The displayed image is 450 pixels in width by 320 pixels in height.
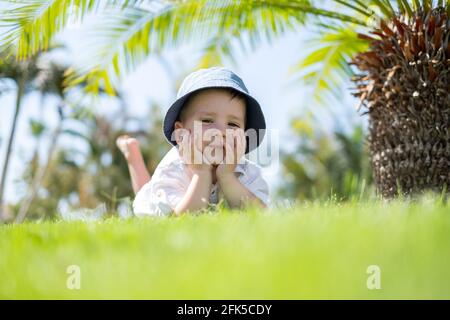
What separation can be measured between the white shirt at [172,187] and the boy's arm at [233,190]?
0.15 metres

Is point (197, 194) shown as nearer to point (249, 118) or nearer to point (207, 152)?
point (207, 152)

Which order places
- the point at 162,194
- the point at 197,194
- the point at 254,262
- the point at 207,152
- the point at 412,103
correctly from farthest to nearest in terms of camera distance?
the point at 412,103, the point at 162,194, the point at 207,152, the point at 197,194, the point at 254,262

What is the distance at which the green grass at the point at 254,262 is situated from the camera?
106 cm

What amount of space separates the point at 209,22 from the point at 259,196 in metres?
1.98

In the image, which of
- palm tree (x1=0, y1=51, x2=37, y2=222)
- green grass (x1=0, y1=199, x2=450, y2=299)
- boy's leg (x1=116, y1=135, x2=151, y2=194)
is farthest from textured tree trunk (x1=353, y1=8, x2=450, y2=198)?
palm tree (x1=0, y1=51, x2=37, y2=222)

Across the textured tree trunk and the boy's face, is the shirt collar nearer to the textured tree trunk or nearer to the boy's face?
the boy's face

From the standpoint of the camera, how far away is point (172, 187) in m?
3.23

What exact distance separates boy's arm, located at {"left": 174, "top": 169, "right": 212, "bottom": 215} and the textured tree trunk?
1.31m

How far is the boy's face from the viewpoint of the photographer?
9.99 ft

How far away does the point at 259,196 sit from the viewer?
3262 millimetres

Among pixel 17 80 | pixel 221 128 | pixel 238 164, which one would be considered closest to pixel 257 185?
pixel 238 164

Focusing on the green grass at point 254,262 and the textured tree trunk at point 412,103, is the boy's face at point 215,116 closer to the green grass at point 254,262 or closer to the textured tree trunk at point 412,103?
the textured tree trunk at point 412,103

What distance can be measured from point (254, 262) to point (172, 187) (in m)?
2.12
